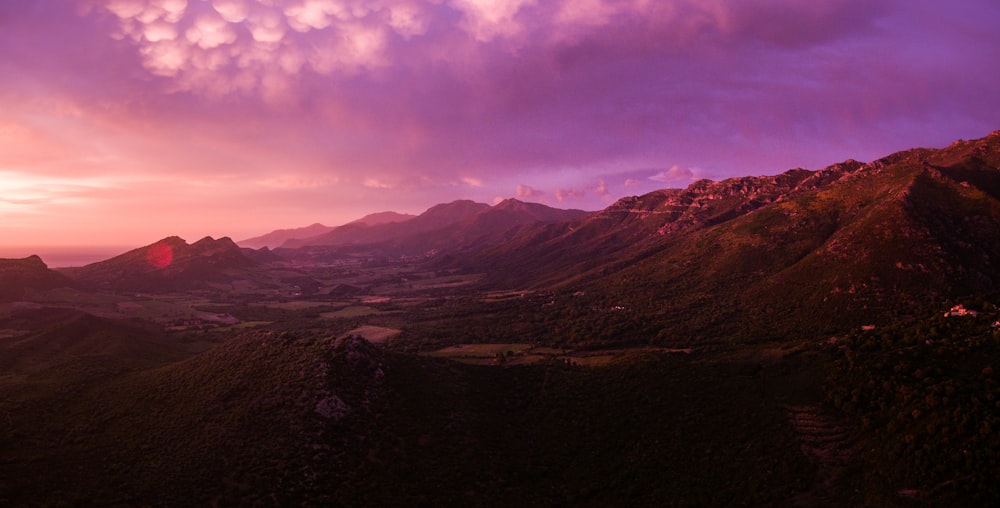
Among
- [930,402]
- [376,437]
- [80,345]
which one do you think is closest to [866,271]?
[930,402]

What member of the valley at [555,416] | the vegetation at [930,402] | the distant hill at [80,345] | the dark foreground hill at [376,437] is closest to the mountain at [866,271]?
the valley at [555,416]

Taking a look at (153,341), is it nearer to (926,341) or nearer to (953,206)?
(926,341)

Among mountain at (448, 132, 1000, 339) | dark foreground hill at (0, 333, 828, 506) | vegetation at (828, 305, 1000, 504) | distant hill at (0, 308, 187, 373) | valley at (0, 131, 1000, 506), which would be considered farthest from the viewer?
mountain at (448, 132, 1000, 339)

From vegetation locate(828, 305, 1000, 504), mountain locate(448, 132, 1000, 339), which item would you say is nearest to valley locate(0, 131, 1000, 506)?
vegetation locate(828, 305, 1000, 504)

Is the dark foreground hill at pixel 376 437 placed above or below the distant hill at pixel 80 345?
below

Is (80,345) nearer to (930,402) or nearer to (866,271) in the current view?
(930,402)

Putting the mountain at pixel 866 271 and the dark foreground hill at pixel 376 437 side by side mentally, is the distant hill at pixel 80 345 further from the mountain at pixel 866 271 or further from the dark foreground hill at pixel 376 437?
the mountain at pixel 866 271

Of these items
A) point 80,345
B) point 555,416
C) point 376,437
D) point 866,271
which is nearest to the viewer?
point 376,437

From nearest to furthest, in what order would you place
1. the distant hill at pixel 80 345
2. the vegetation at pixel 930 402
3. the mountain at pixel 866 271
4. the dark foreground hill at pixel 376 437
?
the vegetation at pixel 930 402 < the dark foreground hill at pixel 376 437 < the distant hill at pixel 80 345 < the mountain at pixel 866 271

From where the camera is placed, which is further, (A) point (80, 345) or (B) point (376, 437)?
(A) point (80, 345)

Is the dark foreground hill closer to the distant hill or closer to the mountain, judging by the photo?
the distant hill

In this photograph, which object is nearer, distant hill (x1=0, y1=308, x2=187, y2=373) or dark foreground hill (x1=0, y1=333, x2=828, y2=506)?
dark foreground hill (x1=0, y1=333, x2=828, y2=506)
